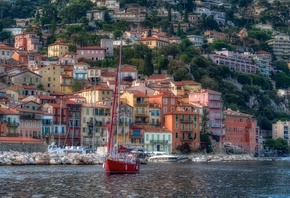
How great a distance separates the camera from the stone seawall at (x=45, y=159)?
6762 cm

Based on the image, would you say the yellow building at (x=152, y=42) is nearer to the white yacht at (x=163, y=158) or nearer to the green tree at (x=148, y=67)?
the green tree at (x=148, y=67)

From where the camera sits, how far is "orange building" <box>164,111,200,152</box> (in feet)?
300

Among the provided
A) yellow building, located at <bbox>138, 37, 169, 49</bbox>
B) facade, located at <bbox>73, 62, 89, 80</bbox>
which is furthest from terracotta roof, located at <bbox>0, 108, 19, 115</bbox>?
yellow building, located at <bbox>138, 37, 169, 49</bbox>

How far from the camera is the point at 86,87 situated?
334ft

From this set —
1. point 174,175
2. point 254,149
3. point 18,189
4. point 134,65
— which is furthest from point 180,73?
point 18,189

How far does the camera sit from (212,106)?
101 metres

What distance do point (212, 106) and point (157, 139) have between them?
12883 mm

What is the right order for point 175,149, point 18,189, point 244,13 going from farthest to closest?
1. point 244,13
2. point 175,149
3. point 18,189

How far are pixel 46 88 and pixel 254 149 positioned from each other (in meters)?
28.5

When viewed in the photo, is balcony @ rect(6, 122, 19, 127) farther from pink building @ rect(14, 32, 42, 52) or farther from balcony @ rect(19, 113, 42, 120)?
pink building @ rect(14, 32, 42, 52)

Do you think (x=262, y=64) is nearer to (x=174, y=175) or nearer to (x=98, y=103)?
(x=98, y=103)

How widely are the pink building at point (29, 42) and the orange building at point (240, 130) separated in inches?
1488

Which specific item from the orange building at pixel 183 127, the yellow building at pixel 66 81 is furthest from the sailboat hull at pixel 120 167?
the yellow building at pixel 66 81

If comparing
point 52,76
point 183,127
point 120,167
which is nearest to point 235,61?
point 52,76
